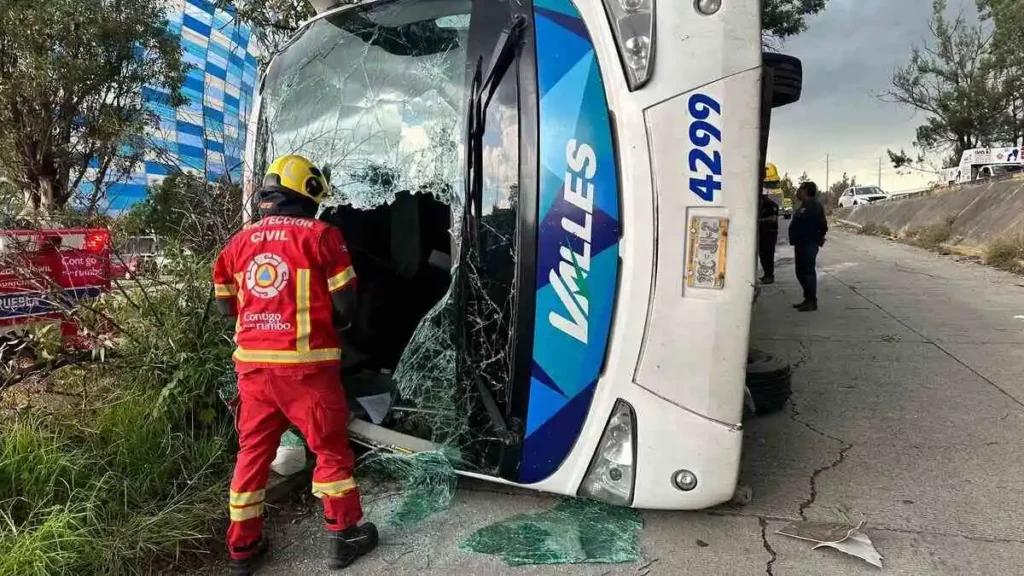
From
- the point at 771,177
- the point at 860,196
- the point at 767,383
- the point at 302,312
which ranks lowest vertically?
the point at 767,383

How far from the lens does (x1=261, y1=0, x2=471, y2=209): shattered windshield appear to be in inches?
114

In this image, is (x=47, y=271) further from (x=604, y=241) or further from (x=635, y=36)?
(x=635, y=36)

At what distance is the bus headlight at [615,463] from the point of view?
2.52 metres

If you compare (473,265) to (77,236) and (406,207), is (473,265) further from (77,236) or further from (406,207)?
(77,236)

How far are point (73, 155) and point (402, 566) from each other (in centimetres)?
1507

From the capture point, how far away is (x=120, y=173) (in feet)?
49.4

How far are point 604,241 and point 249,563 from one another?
1.93 m

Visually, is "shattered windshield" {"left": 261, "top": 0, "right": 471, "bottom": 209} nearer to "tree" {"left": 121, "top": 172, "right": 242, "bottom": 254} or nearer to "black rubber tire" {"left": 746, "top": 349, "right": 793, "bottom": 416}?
"tree" {"left": 121, "top": 172, "right": 242, "bottom": 254}

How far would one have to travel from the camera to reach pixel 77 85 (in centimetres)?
1274

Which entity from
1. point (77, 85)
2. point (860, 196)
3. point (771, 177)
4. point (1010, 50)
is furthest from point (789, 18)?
point (860, 196)

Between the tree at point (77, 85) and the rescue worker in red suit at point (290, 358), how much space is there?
10921mm

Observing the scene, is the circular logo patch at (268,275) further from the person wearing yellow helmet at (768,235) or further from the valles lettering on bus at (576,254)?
the person wearing yellow helmet at (768,235)

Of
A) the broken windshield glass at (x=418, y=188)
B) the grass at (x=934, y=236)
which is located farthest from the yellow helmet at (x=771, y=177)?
the broken windshield glass at (x=418, y=188)

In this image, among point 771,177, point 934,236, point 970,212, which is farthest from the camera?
point 970,212
